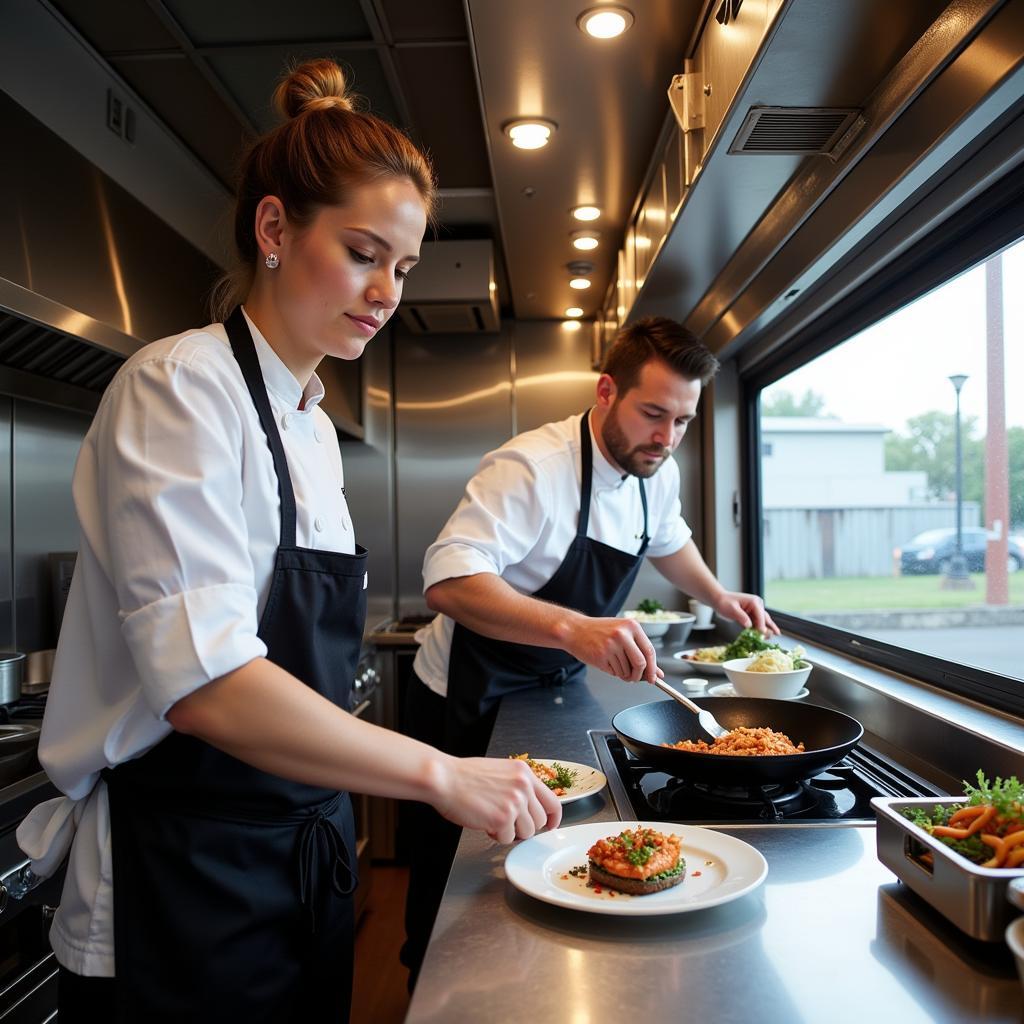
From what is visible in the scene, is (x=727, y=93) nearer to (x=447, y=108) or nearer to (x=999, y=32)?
(x=999, y=32)

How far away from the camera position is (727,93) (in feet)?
4.87

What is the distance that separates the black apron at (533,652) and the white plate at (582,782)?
618 mm

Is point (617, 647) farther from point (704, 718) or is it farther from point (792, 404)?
point (792, 404)

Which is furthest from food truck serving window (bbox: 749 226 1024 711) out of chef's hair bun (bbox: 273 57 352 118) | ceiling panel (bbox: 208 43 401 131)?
ceiling panel (bbox: 208 43 401 131)

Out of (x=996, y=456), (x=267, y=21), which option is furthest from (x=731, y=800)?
(x=267, y=21)

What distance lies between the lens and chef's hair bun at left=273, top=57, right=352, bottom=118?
48.4 inches

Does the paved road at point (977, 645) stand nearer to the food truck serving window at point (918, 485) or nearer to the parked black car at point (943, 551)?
the food truck serving window at point (918, 485)

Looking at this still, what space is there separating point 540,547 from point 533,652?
0.26 m

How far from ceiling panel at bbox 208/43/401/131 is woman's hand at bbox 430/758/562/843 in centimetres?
196

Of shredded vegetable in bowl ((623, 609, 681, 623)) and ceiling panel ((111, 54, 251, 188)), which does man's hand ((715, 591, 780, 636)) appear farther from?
ceiling panel ((111, 54, 251, 188))

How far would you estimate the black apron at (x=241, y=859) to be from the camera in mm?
1035

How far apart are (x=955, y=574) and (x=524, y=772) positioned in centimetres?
153

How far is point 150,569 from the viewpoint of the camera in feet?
2.93

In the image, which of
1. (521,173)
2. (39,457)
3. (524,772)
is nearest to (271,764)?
(524,772)
